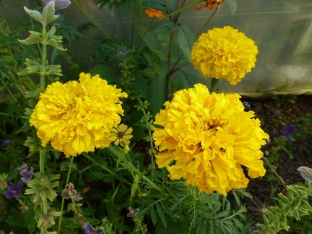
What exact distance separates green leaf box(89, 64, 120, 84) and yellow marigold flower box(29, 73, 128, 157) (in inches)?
24.1

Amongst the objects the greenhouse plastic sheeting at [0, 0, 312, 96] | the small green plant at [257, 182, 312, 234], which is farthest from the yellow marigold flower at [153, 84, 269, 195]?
the greenhouse plastic sheeting at [0, 0, 312, 96]

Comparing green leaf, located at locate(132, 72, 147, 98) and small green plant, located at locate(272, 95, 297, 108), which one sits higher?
green leaf, located at locate(132, 72, 147, 98)

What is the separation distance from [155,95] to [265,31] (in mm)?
880

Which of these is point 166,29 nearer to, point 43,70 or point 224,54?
point 224,54

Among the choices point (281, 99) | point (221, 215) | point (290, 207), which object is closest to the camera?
point (290, 207)

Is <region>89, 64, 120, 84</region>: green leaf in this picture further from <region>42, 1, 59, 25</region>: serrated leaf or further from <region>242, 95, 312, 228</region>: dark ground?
<region>242, 95, 312, 228</region>: dark ground

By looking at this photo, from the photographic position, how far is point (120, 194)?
1140 millimetres

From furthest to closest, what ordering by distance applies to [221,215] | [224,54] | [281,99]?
[281,99] < [224,54] < [221,215]

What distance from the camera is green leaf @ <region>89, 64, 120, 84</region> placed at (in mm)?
1310

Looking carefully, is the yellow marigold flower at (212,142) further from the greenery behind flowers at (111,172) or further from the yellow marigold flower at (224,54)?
the yellow marigold flower at (224,54)

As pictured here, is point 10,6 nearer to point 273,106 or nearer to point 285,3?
point 285,3

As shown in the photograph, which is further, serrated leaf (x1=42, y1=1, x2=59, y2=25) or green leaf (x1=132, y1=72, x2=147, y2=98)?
green leaf (x1=132, y1=72, x2=147, y2=98)

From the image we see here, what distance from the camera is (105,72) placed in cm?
133

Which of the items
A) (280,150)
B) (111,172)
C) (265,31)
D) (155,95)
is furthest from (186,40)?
(280,150)
